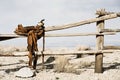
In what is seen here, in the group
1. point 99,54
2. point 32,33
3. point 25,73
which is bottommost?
point 25,73

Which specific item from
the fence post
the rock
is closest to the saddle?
the rock

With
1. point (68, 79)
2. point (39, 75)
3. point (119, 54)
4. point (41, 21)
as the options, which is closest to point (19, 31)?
point (41, 21)

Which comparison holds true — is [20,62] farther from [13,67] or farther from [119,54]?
[119,54]

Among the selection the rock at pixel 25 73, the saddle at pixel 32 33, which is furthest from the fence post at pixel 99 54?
the rock at pixel 25 73

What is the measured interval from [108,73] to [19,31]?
3020mm

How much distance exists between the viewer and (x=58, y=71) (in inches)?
384

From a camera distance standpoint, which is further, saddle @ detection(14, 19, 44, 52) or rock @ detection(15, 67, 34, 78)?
saddle @ detection(14, 19, 44, 52)

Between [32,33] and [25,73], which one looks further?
[32,33]

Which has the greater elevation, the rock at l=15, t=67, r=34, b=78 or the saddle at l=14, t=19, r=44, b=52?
the saddle at l=14, t=19, r=44, b=52

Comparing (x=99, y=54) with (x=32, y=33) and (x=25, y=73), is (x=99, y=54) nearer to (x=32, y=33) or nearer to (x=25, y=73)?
(x=32, y=33)

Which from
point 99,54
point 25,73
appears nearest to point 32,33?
point 25,73

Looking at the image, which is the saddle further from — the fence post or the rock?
the fence post

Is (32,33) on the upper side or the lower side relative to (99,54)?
upper

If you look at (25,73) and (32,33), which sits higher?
(32,33)
